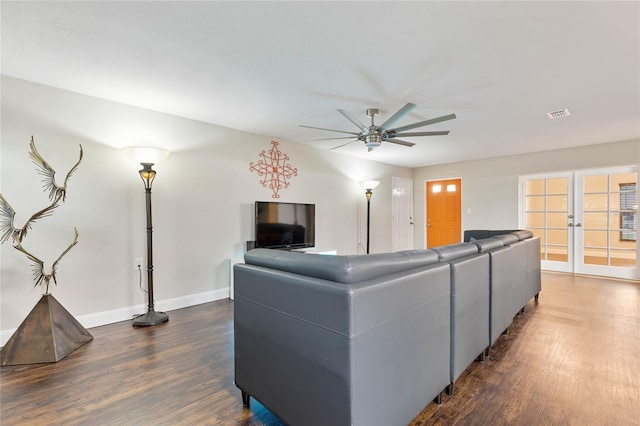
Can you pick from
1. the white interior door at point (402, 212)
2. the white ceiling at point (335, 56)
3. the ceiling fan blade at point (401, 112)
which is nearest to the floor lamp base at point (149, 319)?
the white ceiling at point (335, 56)

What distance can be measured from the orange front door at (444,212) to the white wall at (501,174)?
5.6 inches

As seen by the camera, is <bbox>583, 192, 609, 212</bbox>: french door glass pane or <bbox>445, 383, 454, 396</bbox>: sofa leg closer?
<bbox>445, 383, 454, 396</bbox>: sofa leg

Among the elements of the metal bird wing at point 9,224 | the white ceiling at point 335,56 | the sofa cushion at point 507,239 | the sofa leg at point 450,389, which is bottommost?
the sofa leg at point 450,389

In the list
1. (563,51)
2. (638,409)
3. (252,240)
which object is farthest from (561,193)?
(252,240)

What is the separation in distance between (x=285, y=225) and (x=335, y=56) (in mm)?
2677

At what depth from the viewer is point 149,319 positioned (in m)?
3.06

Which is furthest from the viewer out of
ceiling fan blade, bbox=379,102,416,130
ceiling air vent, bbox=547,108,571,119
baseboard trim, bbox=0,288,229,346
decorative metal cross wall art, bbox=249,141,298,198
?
decorative metal cross wall art, bbox=249,141,298,198

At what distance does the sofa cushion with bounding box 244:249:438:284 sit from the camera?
1.26m

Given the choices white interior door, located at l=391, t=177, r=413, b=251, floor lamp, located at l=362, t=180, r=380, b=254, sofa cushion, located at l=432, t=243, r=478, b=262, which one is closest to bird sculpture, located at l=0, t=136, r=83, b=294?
sofa cushion, located at l=432, t=243, r=478, b=262

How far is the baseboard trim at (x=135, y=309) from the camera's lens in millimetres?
2914

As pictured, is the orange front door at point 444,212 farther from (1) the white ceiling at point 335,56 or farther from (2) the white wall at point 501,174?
(1) the white ceiling at point 335,56

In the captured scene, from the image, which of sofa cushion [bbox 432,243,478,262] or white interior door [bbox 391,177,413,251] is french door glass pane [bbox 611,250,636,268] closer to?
white interior door [bbox 391,177,413,251]

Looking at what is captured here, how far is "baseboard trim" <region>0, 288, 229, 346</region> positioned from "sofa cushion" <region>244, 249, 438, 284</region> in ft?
7.64

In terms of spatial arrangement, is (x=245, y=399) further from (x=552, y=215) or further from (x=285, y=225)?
(x=552, y=215)
